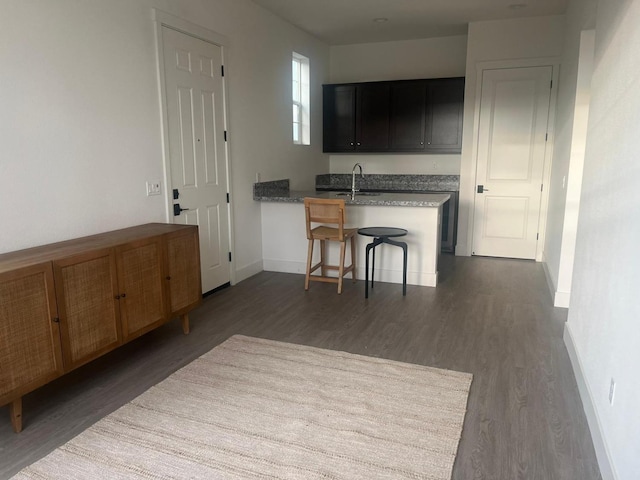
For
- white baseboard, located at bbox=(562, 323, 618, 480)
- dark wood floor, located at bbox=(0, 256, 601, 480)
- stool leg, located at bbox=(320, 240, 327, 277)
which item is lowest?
dark wood floor, located at bbox=(0, 256, 601, 480)

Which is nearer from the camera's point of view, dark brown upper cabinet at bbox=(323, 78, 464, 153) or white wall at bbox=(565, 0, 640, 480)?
white wall at bbox=(565, 0, 640, 480)

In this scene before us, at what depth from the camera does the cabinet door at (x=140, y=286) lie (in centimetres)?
279

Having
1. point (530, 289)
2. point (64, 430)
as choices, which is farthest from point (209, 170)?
point (530, 289)

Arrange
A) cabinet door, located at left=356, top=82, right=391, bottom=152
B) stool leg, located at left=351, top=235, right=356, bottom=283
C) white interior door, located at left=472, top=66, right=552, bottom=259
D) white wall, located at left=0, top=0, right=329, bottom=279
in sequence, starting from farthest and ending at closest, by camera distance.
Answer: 1. cabinet door, located at left=356, top=82, right=391, bottom=152
2. white interior door, located at left=472, top=66, right=552, bottom=259
3. stool leg, located at left=351, top=235, right=356, bottom=283
4. white wall, located at left=0, top=0, right=329, bottom=279

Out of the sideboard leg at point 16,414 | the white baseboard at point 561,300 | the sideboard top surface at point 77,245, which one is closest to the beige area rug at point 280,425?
the sideboard leg at point 16,414

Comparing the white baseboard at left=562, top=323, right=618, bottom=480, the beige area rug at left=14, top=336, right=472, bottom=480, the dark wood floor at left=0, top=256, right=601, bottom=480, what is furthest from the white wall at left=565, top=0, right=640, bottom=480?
the beige area rug at left=14, top=336, right=472, bottom=480

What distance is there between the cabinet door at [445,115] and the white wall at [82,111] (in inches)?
112

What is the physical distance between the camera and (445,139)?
20.6 ft

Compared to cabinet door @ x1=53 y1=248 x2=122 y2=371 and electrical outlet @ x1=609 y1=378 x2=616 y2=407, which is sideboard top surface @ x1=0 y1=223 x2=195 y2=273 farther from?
electrical outlet @ x1=609 y1=378 x2=616 y2=407

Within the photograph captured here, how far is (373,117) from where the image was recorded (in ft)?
21.6

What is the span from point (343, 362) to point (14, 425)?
70.7 inches

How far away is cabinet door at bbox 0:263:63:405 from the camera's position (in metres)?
2.11

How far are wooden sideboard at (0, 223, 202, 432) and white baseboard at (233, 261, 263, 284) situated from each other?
144 centimetres

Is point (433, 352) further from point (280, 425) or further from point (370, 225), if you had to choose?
point (370, 225)
